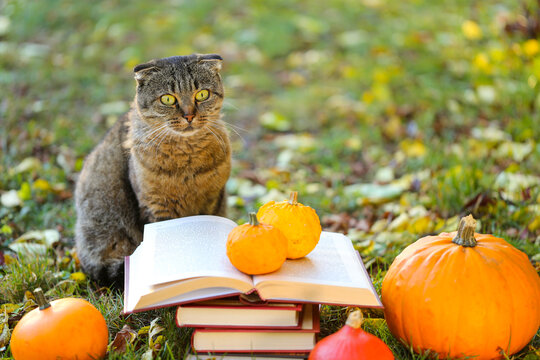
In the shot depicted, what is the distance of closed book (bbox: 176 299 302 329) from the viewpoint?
5.86 feet

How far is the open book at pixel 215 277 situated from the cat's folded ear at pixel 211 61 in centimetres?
88

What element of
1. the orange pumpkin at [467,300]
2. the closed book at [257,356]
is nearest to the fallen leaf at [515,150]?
the orange pumpkin at [467,300]

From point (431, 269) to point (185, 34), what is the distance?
4841 mm

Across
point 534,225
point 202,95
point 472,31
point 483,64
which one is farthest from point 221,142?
point 472,31

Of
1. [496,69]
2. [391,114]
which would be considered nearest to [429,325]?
[391,114]

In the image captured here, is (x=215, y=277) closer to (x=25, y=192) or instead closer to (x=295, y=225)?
(x=295, y=225)

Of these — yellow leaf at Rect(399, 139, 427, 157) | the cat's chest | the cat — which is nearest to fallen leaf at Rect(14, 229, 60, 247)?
the cat

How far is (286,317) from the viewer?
71.1 inches

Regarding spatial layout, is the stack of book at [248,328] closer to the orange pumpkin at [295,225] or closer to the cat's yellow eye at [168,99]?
the orange pumpkin at [295,225]

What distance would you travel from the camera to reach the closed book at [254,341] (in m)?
1.84

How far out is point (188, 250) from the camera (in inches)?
75.5

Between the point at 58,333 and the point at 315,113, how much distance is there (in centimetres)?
348

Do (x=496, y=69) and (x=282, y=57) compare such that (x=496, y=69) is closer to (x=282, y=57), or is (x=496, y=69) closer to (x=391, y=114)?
(x=391, y=114)

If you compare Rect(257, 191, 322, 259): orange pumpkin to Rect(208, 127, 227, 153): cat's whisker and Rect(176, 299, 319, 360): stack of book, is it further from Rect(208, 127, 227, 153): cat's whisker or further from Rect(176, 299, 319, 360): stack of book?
Rect(208, 127, 227, 153): cat's whisker
